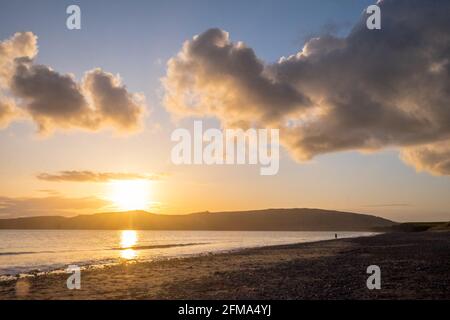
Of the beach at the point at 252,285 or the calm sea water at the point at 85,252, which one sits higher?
the beach at the point at 252,285

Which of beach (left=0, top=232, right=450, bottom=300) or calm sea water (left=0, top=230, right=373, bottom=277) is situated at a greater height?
beach (left=0, top=232, right=450, bottom=300)

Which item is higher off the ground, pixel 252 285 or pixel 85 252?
pixel 252 285

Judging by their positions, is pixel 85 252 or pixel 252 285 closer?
pixel 252 285

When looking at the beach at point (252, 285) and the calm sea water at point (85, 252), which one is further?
the calm sea water at point (85, 252)

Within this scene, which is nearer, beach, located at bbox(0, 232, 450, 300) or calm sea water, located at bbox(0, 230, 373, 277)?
beach, located at bbox(0, 232, 450, 300)

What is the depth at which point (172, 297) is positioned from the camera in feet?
66.1
